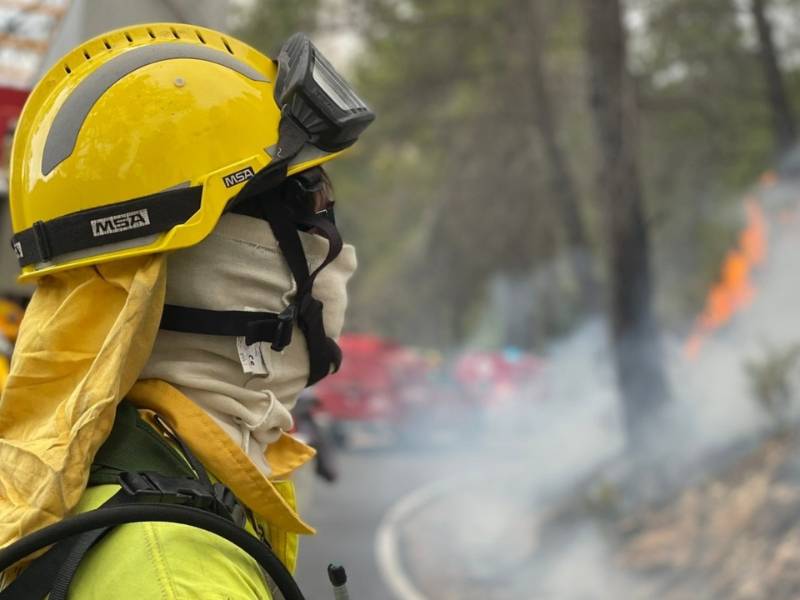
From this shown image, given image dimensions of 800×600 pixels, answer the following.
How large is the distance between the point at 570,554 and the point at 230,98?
30.7 feet

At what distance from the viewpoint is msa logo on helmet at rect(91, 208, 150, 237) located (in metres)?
1.72

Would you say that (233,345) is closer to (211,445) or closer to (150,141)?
(211,445)

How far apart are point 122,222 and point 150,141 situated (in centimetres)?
13

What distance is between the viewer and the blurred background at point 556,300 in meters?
9.45

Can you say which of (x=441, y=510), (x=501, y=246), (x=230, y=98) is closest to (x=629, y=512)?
(x=441, y=510)

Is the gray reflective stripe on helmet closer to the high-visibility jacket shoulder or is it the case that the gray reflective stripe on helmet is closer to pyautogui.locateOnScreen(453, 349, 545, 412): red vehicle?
the high-visibility jacket shoulder

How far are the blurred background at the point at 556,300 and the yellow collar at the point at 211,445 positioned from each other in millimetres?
1985

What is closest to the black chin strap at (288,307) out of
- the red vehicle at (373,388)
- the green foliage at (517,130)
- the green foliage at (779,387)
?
the green foliage at (779,387)

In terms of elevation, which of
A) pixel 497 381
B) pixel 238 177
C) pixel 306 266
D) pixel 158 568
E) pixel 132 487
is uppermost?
pixel 497 381

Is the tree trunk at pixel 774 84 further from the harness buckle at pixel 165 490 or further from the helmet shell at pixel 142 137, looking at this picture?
the harness buckle at pixel 165 490

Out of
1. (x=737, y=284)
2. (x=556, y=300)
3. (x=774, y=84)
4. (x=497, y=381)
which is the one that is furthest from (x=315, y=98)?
(x=556, y=300)

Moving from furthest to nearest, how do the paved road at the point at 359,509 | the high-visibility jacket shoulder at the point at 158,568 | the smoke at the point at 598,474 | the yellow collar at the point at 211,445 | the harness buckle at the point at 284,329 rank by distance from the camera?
the smoke at the point at 598,474 → the paved road at the point at 359,509 → the harness buckle at the point at 284,329 → the yellow collar at the point at 211,445 → the high-visibility jacket shoulder at the point at 158,568

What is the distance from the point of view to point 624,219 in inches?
484

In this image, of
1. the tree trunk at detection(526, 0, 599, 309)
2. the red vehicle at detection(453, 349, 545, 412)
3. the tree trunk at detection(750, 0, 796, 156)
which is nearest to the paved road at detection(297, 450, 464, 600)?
the red vehicle at detection(453, 349, 545, 412)
